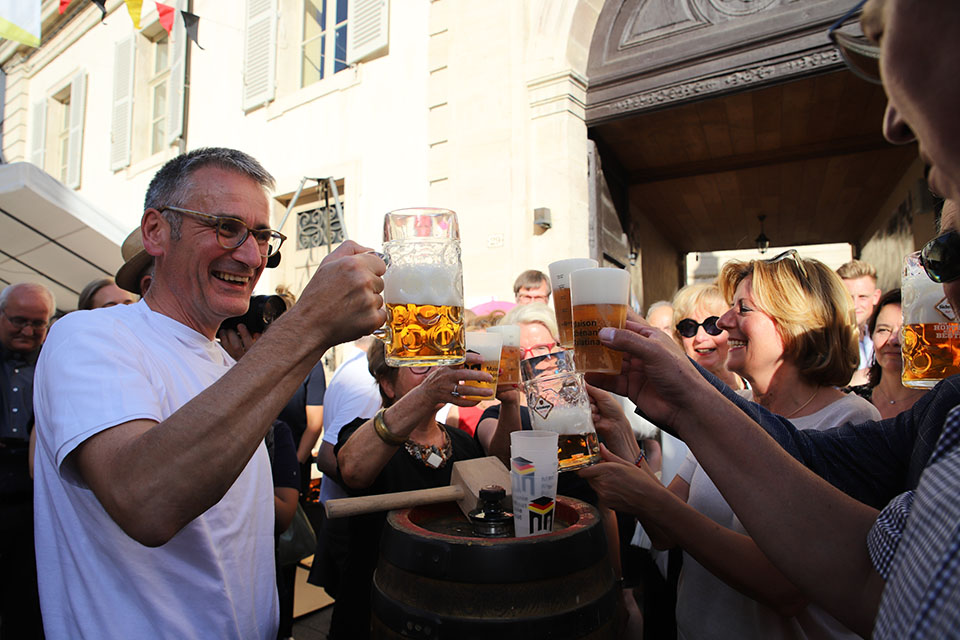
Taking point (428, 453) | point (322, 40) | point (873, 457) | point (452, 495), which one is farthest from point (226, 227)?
point (322, 40)

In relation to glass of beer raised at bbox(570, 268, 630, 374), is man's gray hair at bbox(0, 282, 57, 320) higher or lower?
higher

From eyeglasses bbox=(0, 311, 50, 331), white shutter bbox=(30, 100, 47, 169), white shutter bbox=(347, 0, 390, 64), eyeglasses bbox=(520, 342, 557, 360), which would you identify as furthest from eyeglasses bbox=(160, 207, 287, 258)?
white shutter bbox=(30, 100, 47, 169)

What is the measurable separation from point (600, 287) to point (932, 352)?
1.01 meters

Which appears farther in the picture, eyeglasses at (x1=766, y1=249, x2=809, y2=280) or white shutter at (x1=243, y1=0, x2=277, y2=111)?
white shutter at (x1=243, y1=0, x2=277, y2=111)

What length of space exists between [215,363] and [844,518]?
1462 millimetres

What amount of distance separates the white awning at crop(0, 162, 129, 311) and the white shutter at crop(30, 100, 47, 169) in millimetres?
10377

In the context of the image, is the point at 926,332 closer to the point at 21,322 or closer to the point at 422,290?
the point at 422,290

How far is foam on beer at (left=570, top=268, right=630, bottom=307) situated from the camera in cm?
132

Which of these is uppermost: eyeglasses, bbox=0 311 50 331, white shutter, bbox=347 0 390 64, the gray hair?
white shutter, bbox=347 0 390 64

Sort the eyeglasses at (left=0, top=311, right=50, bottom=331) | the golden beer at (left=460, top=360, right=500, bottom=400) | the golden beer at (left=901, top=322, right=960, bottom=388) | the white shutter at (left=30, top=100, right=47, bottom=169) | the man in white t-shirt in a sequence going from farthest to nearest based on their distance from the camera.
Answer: the white shutter at (left=30, top=100, right=47, bottom=169) → the eyeglasses at (left=0, top=311, right=50, bottom=331) → the golden beer at (left=460, top=360, right=500, bottom=400) → the golden beer at (left=901, top=322, right=960, bottom=388) → the man in white t-shirt

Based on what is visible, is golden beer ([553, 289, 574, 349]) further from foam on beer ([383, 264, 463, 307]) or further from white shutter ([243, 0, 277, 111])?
white shutter ([243, 0, 277, 111])

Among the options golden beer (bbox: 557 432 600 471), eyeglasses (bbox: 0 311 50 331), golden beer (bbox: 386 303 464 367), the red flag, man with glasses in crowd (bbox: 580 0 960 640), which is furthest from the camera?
the red flag

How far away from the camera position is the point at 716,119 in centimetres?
641

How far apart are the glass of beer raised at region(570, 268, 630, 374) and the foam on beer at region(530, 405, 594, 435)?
29 centimetres
